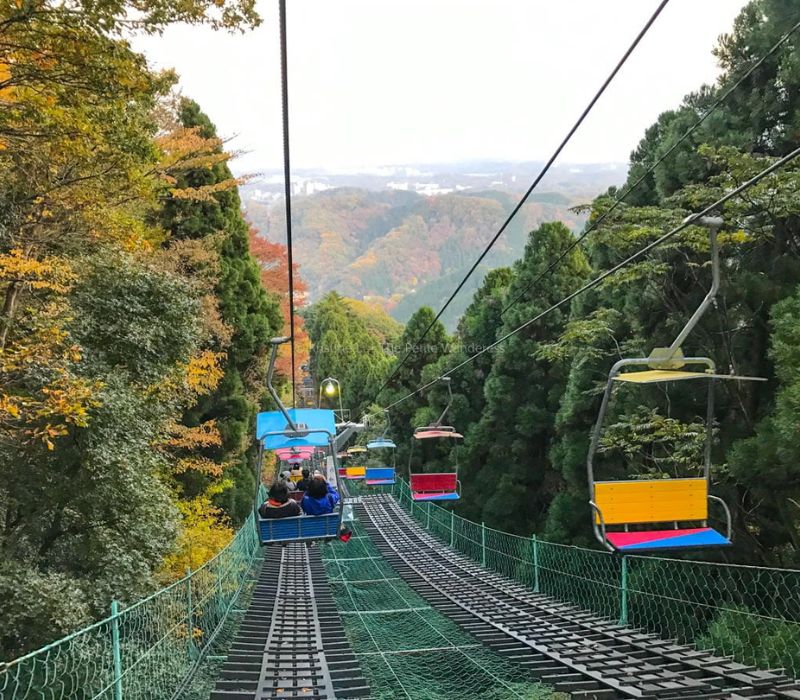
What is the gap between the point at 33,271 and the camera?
6535mm

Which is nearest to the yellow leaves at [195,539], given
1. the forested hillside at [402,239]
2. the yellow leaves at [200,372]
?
the yellow leaves at [200,372]

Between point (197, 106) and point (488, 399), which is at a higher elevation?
point (197, 106)

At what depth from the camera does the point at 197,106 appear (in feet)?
54.7

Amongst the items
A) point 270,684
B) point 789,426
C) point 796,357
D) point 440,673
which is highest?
point 796,357

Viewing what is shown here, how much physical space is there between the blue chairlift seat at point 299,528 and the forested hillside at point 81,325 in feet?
3.65

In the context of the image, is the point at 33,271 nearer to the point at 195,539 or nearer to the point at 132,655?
the point at 132,655

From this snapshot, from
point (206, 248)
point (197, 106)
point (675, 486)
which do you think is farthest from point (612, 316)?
point (197, 106)

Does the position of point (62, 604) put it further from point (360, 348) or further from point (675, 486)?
point (360, 348)

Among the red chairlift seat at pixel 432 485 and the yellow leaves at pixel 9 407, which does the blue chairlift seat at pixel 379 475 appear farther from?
the yellow leaves at pixel 9 407

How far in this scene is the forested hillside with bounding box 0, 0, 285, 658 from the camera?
485 cm

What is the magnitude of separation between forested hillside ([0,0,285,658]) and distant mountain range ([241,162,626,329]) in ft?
260

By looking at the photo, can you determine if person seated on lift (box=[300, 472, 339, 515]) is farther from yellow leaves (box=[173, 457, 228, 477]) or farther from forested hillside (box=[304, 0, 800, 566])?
yellow leaves (box=[173, 457, 228, 477])

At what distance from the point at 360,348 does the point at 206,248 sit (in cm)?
3607

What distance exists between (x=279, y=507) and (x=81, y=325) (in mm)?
3007
